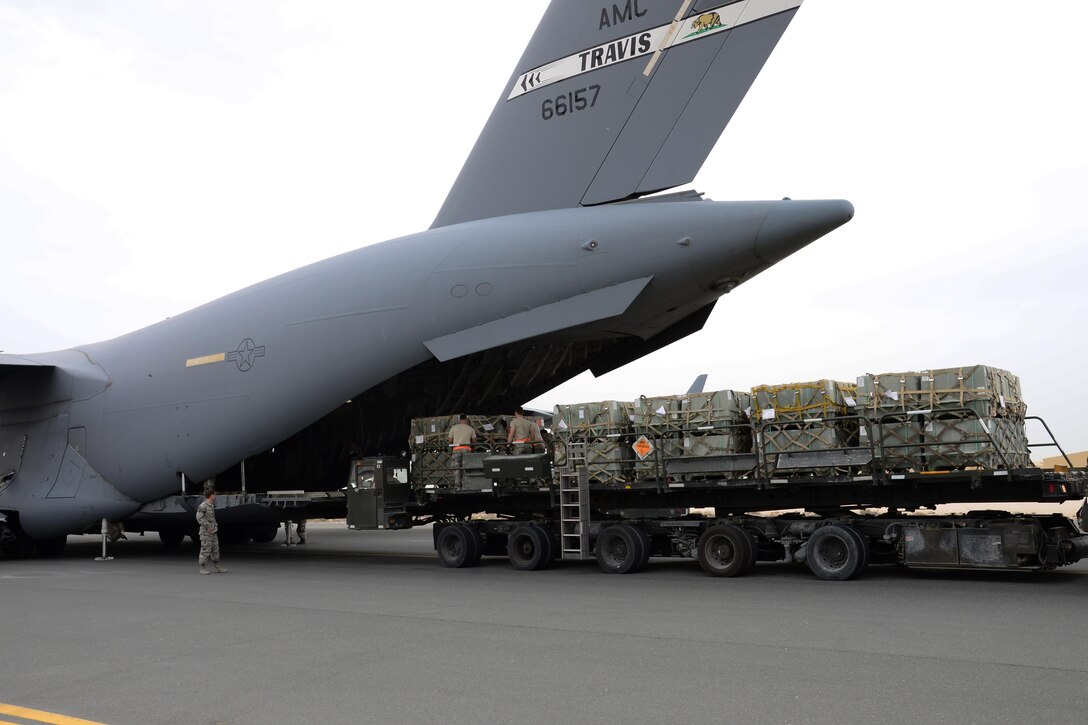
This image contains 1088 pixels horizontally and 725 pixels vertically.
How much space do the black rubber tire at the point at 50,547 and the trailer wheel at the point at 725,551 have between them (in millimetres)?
14000

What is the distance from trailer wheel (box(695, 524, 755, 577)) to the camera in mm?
12203

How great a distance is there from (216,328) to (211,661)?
10.5 meters

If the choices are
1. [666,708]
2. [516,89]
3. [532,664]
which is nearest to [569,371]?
[516,89]

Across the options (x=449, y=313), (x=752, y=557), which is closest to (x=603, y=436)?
(x=752, y=557)

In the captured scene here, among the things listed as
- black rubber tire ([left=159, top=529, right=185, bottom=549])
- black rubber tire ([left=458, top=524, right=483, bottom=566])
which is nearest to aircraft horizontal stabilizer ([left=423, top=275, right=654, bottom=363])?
black rubber tire ([left=458, top=524, right=483, bottom=566])

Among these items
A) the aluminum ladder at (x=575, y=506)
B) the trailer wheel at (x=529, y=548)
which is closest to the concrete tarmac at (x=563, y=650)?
the aluminum ladder at (x=575, y=506)

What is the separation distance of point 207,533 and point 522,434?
5335mm

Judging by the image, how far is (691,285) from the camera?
42.6 ft

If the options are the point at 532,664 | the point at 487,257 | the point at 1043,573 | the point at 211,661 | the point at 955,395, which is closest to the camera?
the point at 532,664

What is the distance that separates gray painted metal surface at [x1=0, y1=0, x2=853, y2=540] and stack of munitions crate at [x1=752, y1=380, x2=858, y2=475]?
1.79m

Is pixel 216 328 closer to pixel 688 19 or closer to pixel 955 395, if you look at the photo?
pixel 688 19

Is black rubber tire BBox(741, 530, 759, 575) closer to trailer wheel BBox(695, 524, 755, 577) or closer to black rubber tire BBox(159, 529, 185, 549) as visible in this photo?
trailer wheel BBox(695, 524, 755, 577)

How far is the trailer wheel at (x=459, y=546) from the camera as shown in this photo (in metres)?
14.8

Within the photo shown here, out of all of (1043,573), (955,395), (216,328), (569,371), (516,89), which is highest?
(516,89)
